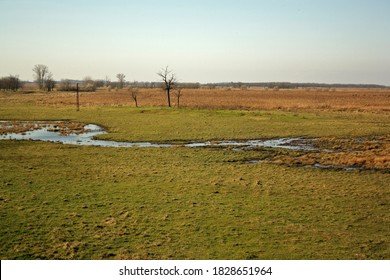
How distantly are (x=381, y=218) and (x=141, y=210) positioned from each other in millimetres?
8960

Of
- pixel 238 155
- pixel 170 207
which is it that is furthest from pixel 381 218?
pixel 238 155

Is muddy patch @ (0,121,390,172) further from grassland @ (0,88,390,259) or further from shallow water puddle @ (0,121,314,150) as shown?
grassland @ (0,88,390,259)

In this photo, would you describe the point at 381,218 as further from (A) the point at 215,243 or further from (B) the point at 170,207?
(B) the point at 170,207

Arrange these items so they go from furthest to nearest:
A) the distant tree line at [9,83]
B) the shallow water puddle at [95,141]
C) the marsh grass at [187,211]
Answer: the distant tree line at [9,83] < the shallow water puddle at [95,141] < the marsh grass at [187,211]

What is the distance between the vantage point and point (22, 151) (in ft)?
84.1

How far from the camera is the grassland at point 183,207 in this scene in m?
9.95

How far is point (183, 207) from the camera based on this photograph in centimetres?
1357

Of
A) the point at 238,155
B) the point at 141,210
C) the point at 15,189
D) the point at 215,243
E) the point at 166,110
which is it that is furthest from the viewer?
the point at 166,110

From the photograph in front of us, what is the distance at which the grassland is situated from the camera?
392 inches

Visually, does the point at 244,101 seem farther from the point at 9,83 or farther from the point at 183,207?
the point at 9,83

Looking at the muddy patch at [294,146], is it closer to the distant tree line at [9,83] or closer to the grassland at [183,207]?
the grassland at [183,207]


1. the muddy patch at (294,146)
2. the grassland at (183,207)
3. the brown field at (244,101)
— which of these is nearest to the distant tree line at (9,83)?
the brown field at (244,101)

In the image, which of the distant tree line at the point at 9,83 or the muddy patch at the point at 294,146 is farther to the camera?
the distant tree line at the point at 9,83

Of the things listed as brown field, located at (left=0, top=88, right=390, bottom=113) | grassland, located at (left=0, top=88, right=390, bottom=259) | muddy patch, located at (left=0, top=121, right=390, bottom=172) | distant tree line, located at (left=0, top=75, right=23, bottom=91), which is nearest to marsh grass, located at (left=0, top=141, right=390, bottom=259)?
grassland, located at (left=0, top=88, right=390, bottom=259)
